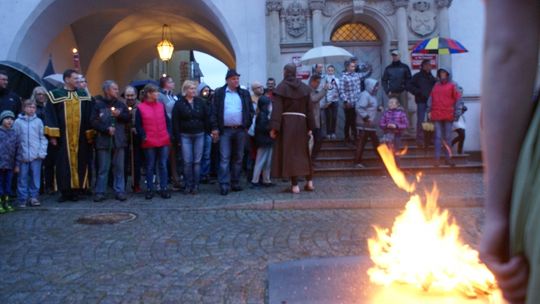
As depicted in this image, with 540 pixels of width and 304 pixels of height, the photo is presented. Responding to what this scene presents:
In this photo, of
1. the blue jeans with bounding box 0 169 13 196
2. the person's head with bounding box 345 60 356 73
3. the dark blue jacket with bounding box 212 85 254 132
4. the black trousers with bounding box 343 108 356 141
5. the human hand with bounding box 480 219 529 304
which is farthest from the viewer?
the black trousers with bounding box 343 108 356 141

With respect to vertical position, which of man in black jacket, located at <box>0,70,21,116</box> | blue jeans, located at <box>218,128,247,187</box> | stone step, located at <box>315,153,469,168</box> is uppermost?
man in black jacket, located at <box>0,70,21,116</box>

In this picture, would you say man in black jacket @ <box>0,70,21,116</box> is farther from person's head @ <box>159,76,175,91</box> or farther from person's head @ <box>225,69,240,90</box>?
person's head @ <box>225,69,240,90</box>

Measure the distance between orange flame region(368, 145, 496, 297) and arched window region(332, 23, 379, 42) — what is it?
11746mm

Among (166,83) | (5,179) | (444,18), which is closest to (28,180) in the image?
(5,179)

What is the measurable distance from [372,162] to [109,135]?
20.5 feet

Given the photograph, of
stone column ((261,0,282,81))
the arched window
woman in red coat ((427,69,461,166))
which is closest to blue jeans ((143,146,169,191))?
woman in red coat ((427,69,461,166))

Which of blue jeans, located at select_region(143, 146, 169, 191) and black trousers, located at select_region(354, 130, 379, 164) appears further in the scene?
black trousers, located at select_region(354, 130, 379, 164)

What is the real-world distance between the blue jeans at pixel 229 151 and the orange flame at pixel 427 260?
17.0 ft

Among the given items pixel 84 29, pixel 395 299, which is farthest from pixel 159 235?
pixel 84 29

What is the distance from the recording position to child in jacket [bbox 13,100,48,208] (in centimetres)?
840

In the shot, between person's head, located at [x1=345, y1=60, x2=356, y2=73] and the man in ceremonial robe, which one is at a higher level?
person's head, located at [x1=345, y1=60, x2=356, y2=73]

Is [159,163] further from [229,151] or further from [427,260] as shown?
[427,260]

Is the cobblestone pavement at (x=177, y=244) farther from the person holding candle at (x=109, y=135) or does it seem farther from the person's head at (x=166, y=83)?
→ the person's head at (x=166, y=83)

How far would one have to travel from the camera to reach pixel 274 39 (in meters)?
14.7
